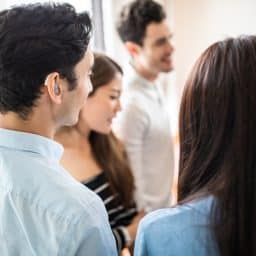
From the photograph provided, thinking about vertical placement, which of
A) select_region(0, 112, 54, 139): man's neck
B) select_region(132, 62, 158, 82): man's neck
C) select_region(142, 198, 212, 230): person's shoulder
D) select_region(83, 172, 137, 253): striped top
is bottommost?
select_region(83, 172, 137, 253): striped top

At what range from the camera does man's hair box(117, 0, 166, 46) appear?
1.77 metres

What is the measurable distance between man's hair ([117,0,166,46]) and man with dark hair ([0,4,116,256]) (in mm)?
979

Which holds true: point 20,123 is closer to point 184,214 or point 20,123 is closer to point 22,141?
point 22,141

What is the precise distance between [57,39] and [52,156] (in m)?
0.23

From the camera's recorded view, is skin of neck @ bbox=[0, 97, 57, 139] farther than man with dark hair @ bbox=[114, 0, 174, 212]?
No

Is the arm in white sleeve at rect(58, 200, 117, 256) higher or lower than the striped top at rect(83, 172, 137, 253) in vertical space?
higher

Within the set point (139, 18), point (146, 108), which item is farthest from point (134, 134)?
point (139, 18)

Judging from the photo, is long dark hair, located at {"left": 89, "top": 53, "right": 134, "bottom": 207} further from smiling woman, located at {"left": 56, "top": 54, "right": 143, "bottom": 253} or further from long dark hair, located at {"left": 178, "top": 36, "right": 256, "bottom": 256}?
long dark hair, located at {"left": 178, "top": 36, "right": 256, "bottom": 256}

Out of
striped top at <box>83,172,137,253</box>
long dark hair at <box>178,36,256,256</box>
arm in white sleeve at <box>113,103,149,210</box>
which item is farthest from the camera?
arm in white sleeve at <box>113,103,149,210</box>

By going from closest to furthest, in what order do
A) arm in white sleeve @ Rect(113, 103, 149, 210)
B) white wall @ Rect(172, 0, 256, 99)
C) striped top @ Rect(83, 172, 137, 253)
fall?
striped top @ Rect(83, 172, 137, 253)
arm in white sleeve @ Rect(113, 103, 149, 210)
white wall @ Rect(172, 0, 256, 99)

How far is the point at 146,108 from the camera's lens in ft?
5.19

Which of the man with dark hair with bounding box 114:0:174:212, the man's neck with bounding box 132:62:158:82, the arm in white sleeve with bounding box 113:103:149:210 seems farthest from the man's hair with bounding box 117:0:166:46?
the arm in white sleeve with bounding box 113:103:149:210

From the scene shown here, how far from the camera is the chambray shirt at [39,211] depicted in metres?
0.73

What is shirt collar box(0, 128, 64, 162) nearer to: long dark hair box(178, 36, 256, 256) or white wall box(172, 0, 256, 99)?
long dark hair box(178, 36, 256, 256)
